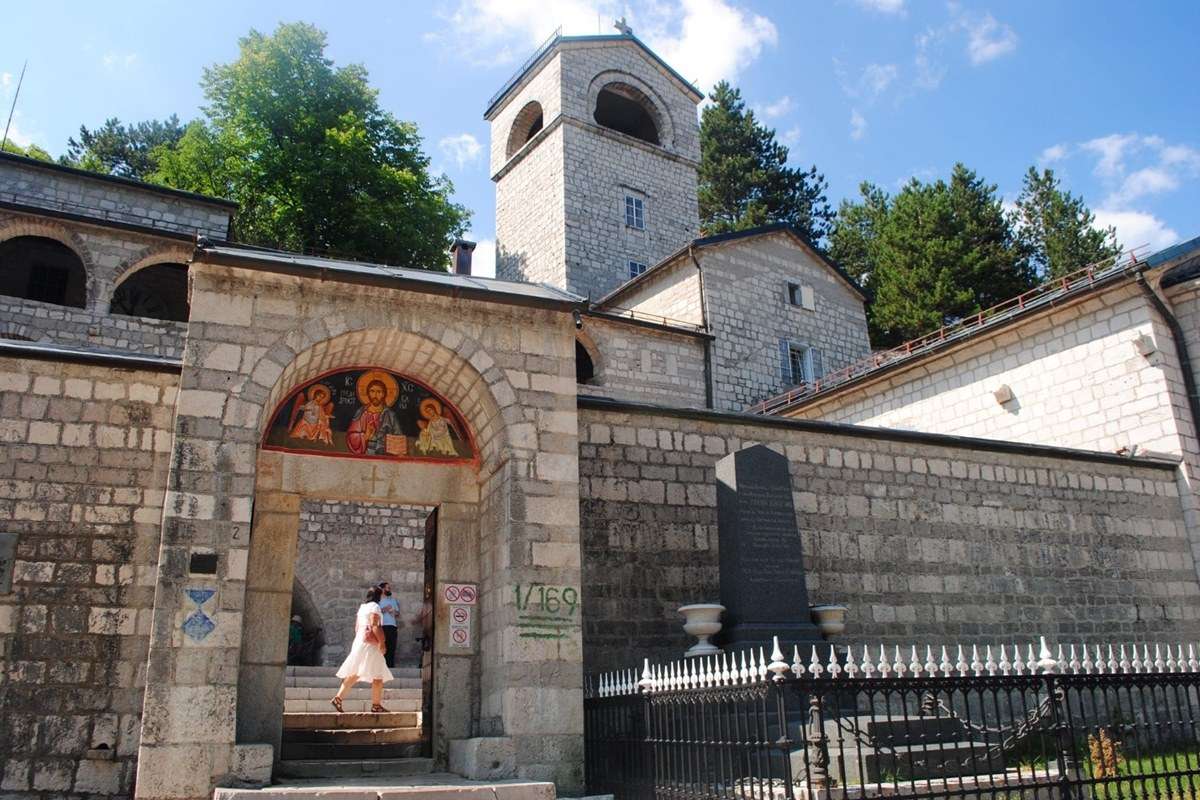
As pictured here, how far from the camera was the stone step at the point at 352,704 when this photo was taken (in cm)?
1113

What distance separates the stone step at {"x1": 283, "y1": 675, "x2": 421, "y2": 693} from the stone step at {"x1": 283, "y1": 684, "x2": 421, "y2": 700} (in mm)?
225

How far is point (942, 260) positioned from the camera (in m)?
33.5

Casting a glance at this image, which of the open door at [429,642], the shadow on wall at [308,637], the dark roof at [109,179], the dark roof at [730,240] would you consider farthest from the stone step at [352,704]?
the dark roof at [730,240]

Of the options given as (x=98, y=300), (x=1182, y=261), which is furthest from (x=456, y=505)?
(x=1182, y=261)

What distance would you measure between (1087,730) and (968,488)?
6.62 meters

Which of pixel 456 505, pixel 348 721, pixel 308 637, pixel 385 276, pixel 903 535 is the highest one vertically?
pixel 385 276

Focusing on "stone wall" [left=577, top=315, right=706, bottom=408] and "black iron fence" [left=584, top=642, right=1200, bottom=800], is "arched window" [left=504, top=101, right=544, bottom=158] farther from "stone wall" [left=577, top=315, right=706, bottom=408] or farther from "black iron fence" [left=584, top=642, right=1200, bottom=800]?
"black iron fence" [left=584, top=642, right=1200, bottom=800]

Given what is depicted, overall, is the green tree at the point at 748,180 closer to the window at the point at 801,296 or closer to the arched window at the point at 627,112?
the arched window at the point at 627,112

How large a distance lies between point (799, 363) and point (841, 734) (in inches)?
904

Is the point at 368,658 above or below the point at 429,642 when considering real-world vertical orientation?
below

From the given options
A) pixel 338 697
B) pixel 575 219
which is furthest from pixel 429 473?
pixel 575 219

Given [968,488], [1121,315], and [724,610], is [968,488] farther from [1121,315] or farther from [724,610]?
[1121,315]

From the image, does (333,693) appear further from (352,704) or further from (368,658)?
(368,658)

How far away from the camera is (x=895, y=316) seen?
3369cm
